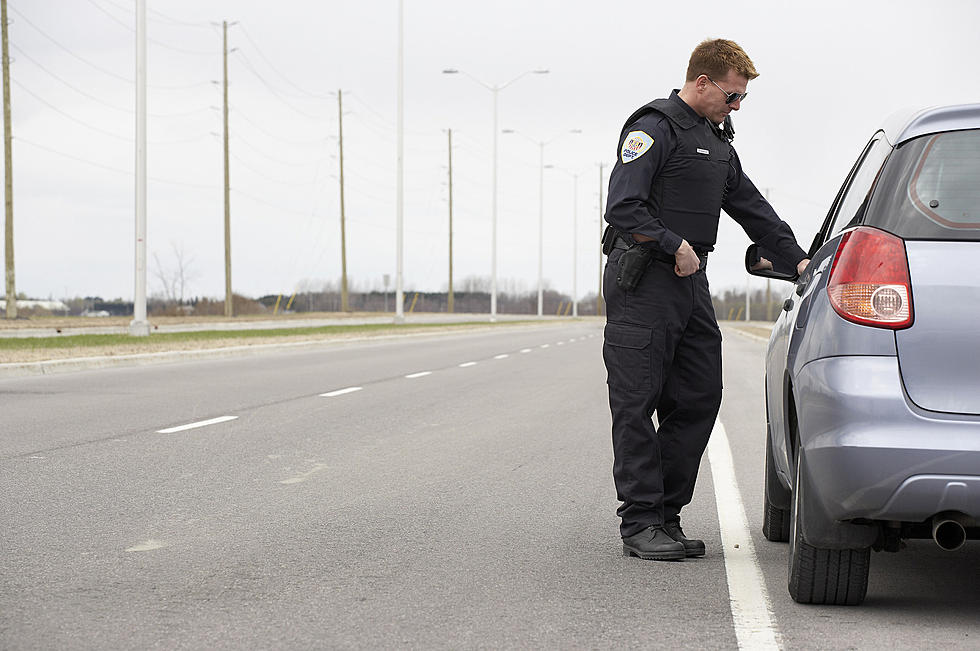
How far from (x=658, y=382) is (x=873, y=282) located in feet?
4.74

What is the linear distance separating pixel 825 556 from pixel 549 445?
5.20 metres

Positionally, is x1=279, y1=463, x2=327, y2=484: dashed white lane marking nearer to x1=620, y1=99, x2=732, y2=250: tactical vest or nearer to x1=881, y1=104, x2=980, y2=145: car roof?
x1=620, y1=99, x2=732, y2=250: tactical vest

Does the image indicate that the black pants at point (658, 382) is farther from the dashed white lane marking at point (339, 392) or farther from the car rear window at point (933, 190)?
the dashed white lane marking at point (339, 392)

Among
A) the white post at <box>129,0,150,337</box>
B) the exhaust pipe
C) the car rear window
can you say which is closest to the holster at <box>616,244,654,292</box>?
the car rear window

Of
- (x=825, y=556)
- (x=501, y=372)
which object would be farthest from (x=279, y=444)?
(x=501, y=372)

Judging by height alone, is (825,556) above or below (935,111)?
below

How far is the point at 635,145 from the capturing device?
5387 millimetres

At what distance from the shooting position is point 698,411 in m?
5.59

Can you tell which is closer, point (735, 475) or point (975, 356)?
point (975, 356)

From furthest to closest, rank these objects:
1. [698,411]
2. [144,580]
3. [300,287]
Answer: [300,287] < [698,411] < [144,580]

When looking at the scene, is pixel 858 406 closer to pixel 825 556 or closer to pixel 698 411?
pixel 825 556

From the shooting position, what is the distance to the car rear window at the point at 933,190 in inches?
161

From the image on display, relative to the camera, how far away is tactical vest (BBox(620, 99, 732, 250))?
17.9ft

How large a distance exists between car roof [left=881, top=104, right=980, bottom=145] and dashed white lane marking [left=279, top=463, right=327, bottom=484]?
170 inches
